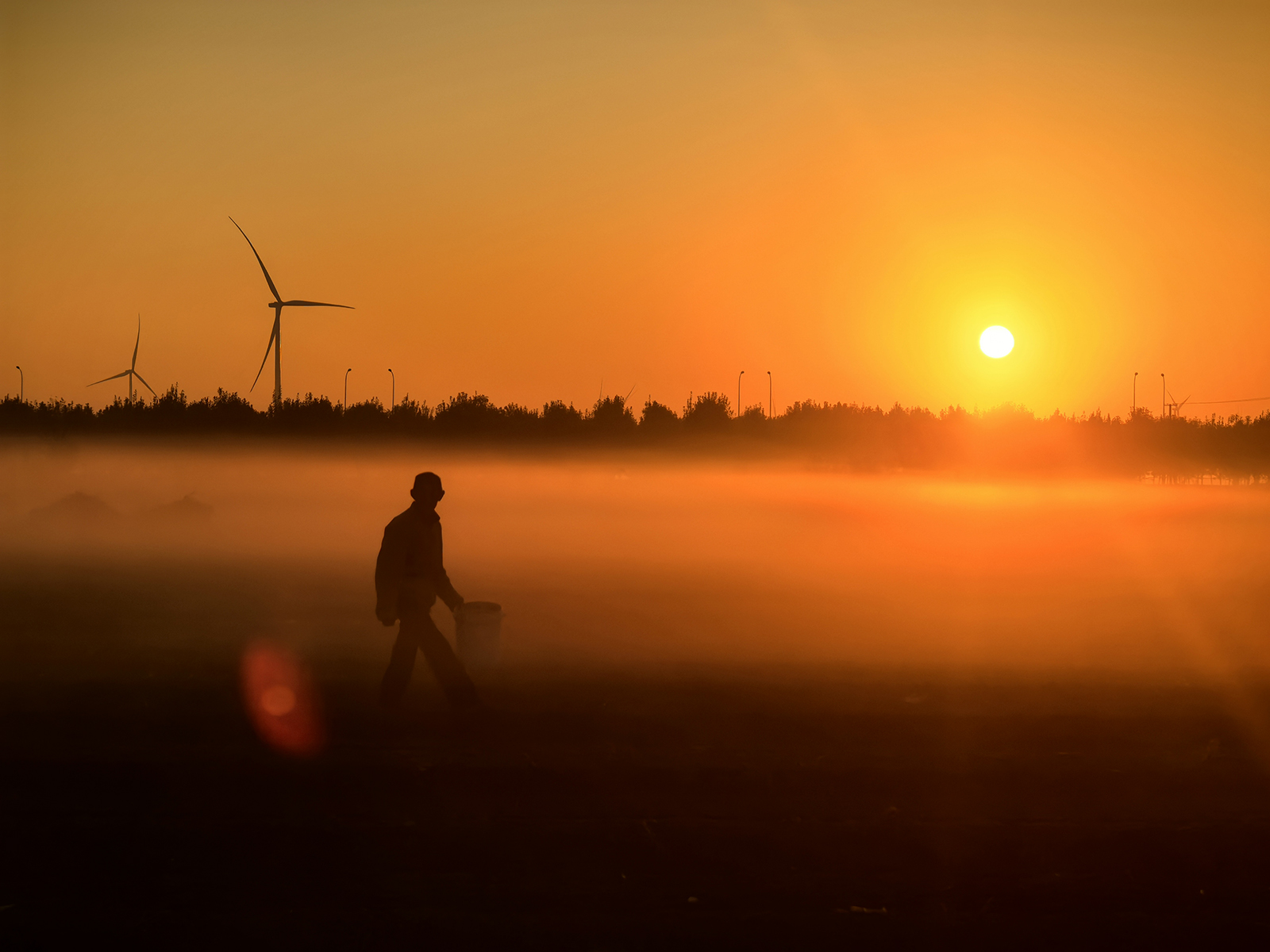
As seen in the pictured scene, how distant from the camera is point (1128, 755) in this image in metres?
8.66

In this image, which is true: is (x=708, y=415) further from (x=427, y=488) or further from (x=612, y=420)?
(x=427, y=488)

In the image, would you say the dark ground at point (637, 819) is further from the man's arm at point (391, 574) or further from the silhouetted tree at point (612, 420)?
the silhouetted tree at point (612, 420)

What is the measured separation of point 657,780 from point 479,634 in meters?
3.33

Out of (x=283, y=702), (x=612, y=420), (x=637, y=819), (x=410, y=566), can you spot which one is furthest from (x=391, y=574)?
(x=612, y=420)

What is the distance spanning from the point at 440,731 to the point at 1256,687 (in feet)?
28.4

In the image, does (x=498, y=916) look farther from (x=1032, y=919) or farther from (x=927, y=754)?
(x=927, y=754)

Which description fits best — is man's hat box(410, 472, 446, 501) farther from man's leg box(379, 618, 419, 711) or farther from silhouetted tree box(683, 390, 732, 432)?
silhouetted tree box(683, 390, 732, 432)

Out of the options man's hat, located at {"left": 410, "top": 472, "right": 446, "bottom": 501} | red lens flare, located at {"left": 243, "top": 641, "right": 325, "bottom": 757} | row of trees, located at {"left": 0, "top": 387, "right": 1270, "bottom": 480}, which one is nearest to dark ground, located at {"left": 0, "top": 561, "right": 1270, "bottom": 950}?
red lens flare, located at {"left": 243, "top": 641, "right": 325, "bottom": 757}

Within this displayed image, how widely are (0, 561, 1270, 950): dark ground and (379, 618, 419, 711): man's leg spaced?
10.2 inches

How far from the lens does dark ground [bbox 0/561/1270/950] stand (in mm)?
5281

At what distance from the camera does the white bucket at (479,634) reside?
34.2 ft

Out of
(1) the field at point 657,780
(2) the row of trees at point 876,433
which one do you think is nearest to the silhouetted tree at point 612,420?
(2) the row of trees at point 876,433

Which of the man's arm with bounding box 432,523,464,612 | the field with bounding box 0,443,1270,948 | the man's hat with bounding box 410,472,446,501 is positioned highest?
the man's hat with bounding box 410,472,446,501

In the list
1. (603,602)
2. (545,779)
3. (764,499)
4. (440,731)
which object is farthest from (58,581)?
(764,499)
